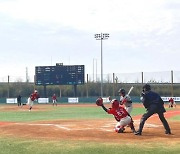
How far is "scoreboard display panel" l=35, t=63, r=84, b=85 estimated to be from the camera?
5425cm

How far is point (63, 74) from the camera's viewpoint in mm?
54625

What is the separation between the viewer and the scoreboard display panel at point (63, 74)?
54.2m

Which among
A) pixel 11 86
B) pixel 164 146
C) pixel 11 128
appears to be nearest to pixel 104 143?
pixel 164 146

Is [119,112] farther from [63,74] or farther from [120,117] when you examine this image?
[63,74]

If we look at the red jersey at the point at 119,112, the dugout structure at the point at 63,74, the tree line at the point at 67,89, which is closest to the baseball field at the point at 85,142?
the red jersey at the point at 119,112

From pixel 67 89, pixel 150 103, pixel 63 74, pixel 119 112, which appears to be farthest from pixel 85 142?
pixel 67 89

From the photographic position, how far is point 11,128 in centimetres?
1433

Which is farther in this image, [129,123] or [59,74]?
[59,74]

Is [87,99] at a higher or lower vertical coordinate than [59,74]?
lower

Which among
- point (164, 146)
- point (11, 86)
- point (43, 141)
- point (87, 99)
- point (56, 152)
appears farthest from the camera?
point (11, 86)

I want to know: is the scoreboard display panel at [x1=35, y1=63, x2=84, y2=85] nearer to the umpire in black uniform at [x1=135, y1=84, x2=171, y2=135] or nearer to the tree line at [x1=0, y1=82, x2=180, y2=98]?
the tree line at [x1=0, y1=82, x2=180, y2=98]

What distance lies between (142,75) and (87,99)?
29.6 feet

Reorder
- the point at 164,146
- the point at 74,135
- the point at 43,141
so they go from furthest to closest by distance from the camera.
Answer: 1. the point at 74,135
2. the point at 43,141
3. the point at 164,146

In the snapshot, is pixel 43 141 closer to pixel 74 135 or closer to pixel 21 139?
pixel 21 139
